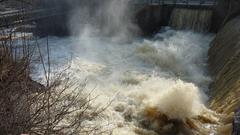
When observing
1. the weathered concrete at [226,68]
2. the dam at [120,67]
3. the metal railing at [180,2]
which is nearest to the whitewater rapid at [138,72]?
the dam at [120,67]

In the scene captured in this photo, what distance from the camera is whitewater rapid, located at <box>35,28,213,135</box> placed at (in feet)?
50.6

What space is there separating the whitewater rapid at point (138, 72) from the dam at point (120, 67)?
56 millimetres

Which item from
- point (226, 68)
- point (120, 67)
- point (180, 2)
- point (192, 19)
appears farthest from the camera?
point (180, 2)

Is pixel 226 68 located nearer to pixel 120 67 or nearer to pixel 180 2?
pixel 120 67

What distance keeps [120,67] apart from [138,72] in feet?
4.52

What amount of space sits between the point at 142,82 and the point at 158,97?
386cm

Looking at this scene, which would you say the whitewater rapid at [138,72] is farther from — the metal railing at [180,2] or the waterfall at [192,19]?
the metal railing at [180,2]

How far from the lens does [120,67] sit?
22.9 m

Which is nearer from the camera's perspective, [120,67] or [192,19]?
[120,67]

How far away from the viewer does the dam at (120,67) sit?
6.66 meters

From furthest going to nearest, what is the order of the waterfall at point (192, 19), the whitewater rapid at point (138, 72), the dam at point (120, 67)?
the waterfall at point (192, 19)
the whitewater rapid at point (138, 72)
the dam at point (120, 67)

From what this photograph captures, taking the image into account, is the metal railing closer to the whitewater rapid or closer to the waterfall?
the waterfall

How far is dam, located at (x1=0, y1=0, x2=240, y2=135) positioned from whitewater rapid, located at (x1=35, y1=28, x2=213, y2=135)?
6cm

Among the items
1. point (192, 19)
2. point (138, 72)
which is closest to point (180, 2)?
point (192, 19)
